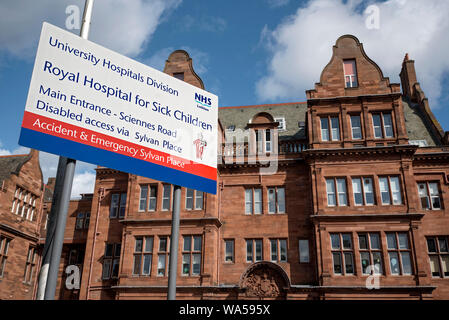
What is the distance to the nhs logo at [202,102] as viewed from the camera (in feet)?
30.5

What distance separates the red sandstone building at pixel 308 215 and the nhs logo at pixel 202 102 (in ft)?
52.7

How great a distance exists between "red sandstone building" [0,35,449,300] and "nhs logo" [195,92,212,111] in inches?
633

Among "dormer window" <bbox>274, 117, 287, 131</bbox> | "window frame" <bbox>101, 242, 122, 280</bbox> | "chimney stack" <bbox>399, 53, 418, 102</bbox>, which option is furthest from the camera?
"chimney stack" <bbox>399, 53, 418, 102</bbox>

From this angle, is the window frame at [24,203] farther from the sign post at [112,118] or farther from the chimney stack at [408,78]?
the chimney stack at [408,78]

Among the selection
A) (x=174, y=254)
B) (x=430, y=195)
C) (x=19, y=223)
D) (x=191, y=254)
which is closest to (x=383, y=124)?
(x=430, y=195)

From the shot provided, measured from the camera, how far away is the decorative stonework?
2352cm

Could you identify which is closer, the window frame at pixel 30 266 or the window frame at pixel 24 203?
the window frame at pixel 24 203

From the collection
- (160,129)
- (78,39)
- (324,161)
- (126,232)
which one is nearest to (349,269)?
(324,161)

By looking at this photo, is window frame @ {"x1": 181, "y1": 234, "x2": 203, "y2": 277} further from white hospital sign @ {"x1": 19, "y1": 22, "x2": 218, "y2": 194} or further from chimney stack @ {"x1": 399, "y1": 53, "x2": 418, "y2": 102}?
chimney stack @ {"x1": 399, "y1": 53, "x2": 418, "y2": 102}

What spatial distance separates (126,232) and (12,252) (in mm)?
9718

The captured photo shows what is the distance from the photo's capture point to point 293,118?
105 feet

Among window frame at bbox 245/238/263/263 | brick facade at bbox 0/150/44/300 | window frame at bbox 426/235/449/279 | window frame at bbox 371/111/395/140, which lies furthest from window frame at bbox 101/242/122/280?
window frame at bbox 426/235/449/279

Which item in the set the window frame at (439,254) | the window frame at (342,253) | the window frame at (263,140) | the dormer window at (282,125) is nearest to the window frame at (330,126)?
the window frame at (263,140)

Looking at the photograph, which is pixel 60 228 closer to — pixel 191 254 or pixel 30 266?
pixel 191 254
